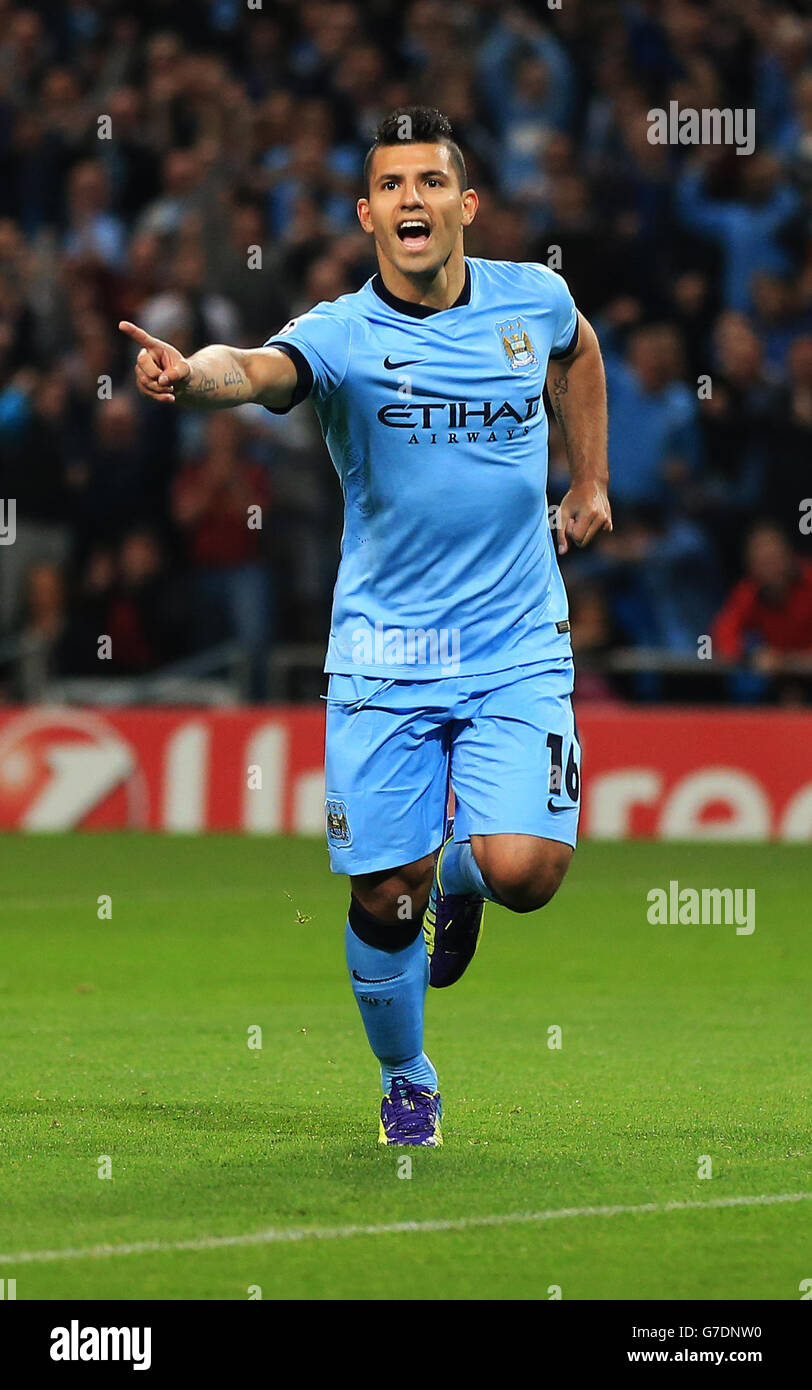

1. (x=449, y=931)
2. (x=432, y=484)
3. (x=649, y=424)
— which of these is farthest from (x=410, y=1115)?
(x=649, y=424)

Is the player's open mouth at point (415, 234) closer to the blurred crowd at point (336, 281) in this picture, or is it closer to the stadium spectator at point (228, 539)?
the blurred crowd at point (336, 281)

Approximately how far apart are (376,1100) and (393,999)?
95 centimetres

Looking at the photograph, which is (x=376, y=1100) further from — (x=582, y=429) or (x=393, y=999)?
(x=582, y=429)

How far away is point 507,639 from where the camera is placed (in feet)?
19.7

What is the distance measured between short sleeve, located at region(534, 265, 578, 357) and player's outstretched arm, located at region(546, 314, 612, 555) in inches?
2.3

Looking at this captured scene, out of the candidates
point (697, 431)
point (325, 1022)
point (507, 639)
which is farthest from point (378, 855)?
point (697, 431)

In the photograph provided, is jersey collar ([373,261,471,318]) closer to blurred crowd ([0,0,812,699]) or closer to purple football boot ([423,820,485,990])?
purple football boot ([423,820,485,990])

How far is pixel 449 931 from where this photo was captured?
21.0ft

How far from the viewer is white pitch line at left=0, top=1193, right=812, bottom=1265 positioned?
16.0 feet

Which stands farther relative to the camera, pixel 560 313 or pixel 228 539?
pixel 228 539

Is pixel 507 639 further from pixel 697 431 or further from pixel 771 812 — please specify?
pixel 697 431

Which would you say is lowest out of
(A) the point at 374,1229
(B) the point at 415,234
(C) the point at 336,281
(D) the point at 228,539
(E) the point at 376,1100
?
(A) the point at 374,1229

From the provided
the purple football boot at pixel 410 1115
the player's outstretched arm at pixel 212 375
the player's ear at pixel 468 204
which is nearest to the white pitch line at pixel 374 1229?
the purple football boot at pixel 410 1115
